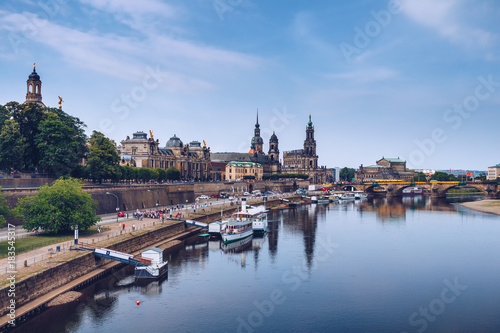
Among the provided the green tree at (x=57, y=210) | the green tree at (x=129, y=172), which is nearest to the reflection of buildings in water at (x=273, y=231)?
the green tree at (x=57, y=210)

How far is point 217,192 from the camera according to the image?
5290 inches

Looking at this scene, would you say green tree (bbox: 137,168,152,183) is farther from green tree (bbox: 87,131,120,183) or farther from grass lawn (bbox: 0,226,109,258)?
grass lawn (bbox: 0,226,109,258)

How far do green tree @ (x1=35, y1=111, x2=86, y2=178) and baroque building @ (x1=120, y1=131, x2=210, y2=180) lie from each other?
48549 millimetres

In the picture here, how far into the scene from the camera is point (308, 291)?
41344 mm

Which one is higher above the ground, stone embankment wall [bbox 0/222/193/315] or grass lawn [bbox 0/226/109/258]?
grass lawn [bbox 0/226/109/258]

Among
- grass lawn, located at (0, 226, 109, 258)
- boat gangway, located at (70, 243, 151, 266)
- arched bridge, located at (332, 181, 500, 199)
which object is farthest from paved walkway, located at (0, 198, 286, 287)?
arched bridge, located at (332, 181, 500, 199)

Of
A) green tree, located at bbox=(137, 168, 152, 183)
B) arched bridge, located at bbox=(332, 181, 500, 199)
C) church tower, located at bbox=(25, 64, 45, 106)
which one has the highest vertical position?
church tower, located at bbox=(25, 64, 45, 106)

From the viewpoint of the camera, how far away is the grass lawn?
40.0m

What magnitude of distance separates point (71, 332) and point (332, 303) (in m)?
21.3

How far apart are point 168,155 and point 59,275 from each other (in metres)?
102

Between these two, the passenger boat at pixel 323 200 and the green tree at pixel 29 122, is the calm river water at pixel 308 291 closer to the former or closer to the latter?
the green tree at pixel 29 122

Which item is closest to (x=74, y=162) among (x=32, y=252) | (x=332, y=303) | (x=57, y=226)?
(x=57, y=226)

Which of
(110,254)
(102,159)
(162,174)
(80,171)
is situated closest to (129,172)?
(102,159)

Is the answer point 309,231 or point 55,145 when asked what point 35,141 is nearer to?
point 55,145
